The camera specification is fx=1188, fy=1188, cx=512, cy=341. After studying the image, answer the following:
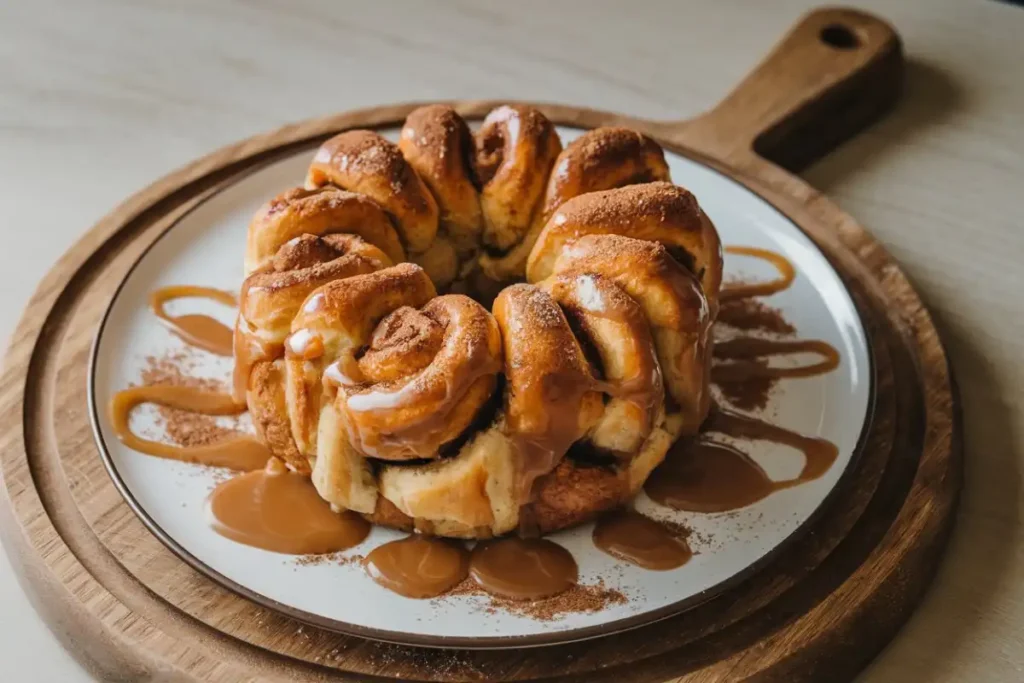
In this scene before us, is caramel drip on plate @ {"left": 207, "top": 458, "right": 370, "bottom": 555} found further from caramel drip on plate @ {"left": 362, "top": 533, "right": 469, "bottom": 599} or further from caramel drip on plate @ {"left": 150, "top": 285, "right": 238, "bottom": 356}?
caramel drip on plate @ {"left": 150, "top": 285, "right": 238, "bottom": 356}

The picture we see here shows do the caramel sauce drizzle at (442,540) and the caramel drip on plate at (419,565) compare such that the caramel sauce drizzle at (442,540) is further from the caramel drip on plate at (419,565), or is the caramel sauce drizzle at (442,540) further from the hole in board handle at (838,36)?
the hole in board handle at (838,36)

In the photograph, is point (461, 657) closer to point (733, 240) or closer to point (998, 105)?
point (733, 240)

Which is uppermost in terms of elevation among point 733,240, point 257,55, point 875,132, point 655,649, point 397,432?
point 257,55

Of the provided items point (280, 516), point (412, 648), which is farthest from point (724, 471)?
point (280, 516)

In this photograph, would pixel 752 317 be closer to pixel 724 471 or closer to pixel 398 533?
pixel 724 471

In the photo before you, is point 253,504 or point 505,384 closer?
point 505,384

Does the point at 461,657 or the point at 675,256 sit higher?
the point at 675,256

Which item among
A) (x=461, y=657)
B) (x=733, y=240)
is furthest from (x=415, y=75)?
(x=461, y=657)
